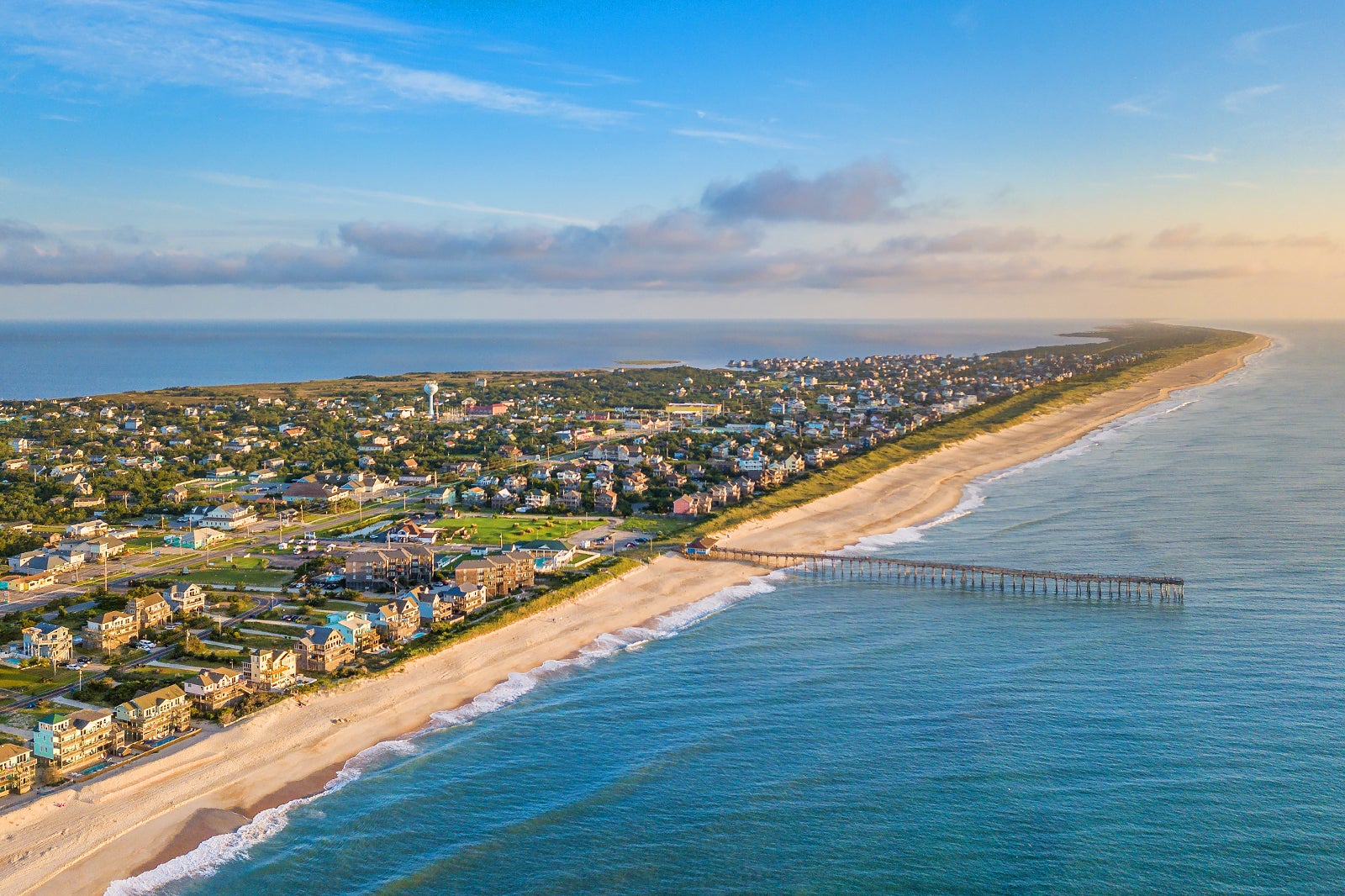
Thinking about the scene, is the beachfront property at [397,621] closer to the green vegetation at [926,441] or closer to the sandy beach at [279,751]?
the sandy beach at [279,751]

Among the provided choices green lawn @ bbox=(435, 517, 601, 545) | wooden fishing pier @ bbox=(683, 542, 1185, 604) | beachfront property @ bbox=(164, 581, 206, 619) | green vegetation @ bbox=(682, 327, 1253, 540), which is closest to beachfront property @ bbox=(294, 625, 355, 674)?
beachfront property @ bbox=(164, 581, 206, 619)

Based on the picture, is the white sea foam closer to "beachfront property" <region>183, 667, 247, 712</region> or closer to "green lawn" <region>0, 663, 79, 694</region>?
"beachfront property" <region>183, 667, 247, 712</region>

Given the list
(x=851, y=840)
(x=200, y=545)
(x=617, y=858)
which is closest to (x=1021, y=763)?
(x=851, y=840)

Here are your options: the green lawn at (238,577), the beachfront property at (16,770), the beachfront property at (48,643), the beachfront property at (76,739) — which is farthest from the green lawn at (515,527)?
the beachfront property at (16,770)

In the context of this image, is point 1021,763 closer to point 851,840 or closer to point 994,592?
point 851,840

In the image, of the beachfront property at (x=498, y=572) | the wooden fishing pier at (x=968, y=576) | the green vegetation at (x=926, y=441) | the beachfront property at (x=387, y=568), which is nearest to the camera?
the wooden fishing pier at (x=968, y=576)

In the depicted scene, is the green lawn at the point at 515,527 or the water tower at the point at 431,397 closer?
the green lawn at the point at 515,527
